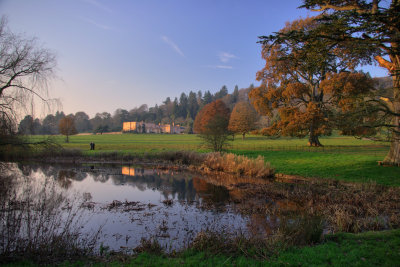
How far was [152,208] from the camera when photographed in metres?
12.6

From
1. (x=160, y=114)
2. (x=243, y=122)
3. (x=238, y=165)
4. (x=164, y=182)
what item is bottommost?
(x=164, y=182)

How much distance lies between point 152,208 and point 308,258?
27.7 feet

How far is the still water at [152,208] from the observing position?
881cm

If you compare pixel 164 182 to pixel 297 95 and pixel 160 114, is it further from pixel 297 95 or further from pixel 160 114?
pixel 160 114

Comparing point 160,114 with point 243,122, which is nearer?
point 243,122

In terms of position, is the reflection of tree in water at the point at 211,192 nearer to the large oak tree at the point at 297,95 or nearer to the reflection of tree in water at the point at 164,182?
the reflection of tree in water at the point at 164,182

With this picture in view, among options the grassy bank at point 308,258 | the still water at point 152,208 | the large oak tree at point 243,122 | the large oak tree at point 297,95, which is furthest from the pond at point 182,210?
the large oak tree at point 243,122

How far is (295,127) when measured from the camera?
103ft

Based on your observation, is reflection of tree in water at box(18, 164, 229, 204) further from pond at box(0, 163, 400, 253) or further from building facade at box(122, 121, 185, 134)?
building facade at box(122, 121, 185, 134)

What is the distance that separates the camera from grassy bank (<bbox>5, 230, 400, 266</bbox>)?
5.47m

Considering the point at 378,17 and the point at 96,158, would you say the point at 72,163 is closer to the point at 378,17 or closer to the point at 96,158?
the point at 96,158

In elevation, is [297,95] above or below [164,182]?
above

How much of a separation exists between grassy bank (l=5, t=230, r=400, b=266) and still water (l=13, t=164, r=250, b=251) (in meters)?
1.17

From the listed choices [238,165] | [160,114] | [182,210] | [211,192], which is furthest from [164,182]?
[160,114]
